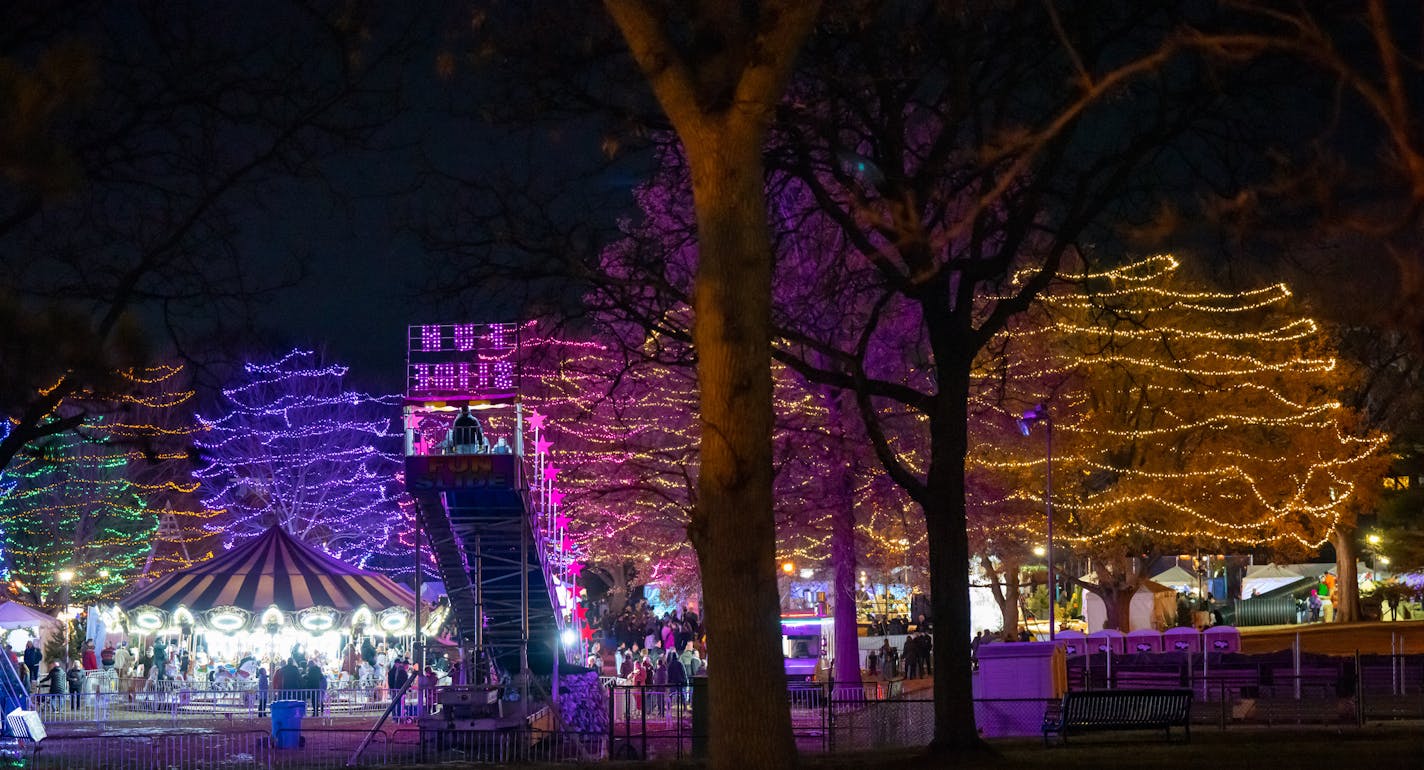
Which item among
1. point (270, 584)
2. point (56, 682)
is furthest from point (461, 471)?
point (56, 682)

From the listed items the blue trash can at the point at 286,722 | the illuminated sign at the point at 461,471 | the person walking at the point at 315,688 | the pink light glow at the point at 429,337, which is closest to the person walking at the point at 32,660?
the person walking at the point at 315,688

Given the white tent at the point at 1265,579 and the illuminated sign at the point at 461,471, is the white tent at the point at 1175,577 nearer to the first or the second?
the white tent at the point at 1265,579

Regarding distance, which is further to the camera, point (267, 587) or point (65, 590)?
point (65, 590)

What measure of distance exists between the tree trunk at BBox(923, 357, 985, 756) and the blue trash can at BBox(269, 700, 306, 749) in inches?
466

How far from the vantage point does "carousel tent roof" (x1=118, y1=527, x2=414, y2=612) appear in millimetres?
27500

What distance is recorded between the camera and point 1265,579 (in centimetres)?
6588

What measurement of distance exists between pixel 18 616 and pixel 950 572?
110 feet

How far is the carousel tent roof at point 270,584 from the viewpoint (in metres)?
27.5

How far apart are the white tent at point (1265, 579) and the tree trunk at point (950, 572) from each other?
52.8m

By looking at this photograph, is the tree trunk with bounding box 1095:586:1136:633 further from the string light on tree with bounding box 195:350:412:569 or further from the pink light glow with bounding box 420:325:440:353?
the pink light glow with bounding box 420:325:440:353

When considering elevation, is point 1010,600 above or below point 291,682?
below

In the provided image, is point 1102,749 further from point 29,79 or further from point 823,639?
point 823,639

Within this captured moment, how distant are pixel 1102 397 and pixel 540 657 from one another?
2388 cm

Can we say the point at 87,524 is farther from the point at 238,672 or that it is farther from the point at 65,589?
the point at 238,672
